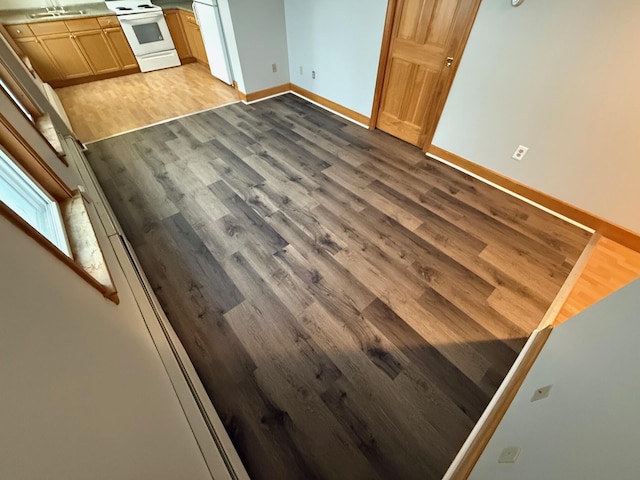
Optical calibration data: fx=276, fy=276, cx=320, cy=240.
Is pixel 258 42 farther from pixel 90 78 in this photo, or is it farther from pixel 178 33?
pixel 90 78

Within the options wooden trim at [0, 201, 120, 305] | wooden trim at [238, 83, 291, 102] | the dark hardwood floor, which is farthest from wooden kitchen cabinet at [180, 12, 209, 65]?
wooden trim at [0, 201, 120, 305]

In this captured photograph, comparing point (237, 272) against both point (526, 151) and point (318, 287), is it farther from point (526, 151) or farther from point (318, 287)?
point (526, 151)

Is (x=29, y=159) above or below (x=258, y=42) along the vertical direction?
above

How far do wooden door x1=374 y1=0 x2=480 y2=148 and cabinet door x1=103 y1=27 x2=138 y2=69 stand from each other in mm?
3975

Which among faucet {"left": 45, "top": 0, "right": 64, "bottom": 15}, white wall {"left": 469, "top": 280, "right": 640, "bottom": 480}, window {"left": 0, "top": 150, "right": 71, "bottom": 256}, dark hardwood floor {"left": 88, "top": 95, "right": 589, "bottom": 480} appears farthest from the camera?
faucet {"left": 45, "top": 0, "right": 64, "bottom": 15}

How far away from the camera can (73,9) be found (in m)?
3.94

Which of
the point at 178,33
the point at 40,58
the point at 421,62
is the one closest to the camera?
the point at 421,62

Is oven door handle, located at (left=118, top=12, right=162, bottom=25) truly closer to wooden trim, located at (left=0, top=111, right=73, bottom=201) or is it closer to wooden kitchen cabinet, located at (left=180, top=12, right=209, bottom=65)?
wooden kitchen cabinet, located at (left=180, top=12, right=209, bottom=65)

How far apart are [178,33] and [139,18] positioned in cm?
60

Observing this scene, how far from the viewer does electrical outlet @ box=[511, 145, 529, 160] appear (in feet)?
7.29

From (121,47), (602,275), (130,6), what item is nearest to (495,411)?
(602,275)

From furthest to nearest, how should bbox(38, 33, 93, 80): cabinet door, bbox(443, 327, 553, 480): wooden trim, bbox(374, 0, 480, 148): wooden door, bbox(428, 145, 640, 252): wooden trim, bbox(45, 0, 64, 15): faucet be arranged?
bbox(45, 0, 64, 15): faucet < bbox(38, 33, 93, 80): cabinet door < bbox(374, 0, 480, 148): wooden door < bbox(428, 145, 640, 252): wooden trim < bbox(443, 327, 553, 480): wooden trim

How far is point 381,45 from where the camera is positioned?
8.77 feet

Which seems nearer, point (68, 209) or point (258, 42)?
point (68, 209)
